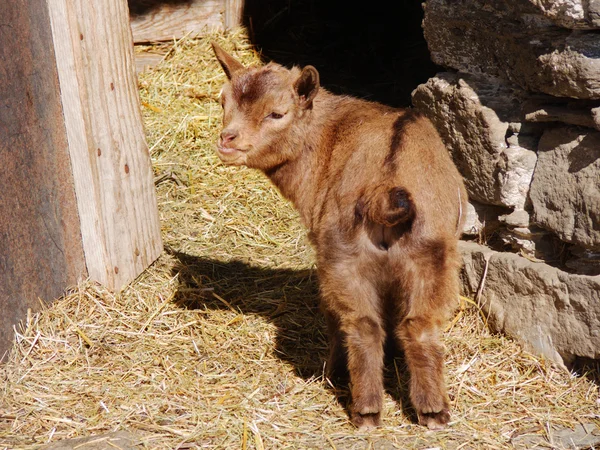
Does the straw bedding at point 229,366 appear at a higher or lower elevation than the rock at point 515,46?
lower

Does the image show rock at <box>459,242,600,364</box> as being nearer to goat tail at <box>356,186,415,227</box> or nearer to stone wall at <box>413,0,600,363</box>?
stone wall at <box>413,0,600,363</box>

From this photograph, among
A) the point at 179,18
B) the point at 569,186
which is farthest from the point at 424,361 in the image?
the point at 179,18

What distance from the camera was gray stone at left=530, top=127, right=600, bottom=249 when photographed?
Result: 165 inches

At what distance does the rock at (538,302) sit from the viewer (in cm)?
433

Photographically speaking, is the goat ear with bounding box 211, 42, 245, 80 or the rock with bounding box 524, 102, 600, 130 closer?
the rock with bounding box 524, 102, 600, 130

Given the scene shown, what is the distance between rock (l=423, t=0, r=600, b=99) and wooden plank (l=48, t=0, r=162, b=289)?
2053 millimetres

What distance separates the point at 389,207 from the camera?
3777mm

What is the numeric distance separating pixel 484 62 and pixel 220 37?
384 centimetres

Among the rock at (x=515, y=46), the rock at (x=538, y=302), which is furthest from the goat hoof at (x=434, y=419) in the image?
the rock at (x=515, y=46)

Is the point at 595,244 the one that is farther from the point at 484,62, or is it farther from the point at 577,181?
the point at 484,62

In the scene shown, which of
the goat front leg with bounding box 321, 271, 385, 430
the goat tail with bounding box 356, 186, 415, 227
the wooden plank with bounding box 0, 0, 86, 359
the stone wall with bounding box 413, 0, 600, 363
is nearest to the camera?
the goat tail with bounding box 356, 186, 415, 227

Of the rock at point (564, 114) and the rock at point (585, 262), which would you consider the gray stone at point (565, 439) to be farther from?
the rock at point (564, 114)

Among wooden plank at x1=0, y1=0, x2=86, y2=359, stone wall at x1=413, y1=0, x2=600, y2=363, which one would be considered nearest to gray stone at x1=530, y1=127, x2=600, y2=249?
stone wall at x1=413, y1=0, x2=600, y2=363

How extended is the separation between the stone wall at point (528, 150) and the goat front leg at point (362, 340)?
1.14 m
